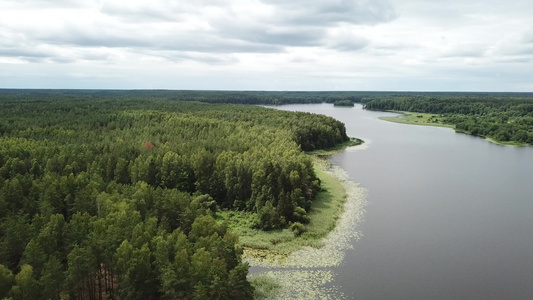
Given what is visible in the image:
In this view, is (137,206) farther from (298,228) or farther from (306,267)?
(298,228)

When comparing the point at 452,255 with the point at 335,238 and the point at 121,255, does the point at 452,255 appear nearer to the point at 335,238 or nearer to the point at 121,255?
the point at 335,238

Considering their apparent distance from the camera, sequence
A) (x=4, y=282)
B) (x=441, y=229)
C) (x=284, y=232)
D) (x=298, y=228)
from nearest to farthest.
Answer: (x=4, y=282), (x=284, y=232), (x=298, y=228), (x=441, y=229)

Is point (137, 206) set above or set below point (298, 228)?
above

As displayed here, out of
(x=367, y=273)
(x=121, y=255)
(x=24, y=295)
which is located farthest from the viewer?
(x=367, y=273)

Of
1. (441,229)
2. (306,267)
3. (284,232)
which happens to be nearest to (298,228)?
(284,232)

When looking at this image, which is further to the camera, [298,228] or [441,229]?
[441,229]

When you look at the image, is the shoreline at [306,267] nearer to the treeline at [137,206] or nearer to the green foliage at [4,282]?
the treeline at [137,206]

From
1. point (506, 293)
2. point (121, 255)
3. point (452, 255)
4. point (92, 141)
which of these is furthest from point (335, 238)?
point (92, 141)

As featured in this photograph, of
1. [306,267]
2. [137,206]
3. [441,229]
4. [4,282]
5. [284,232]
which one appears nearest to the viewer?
[4,282]
